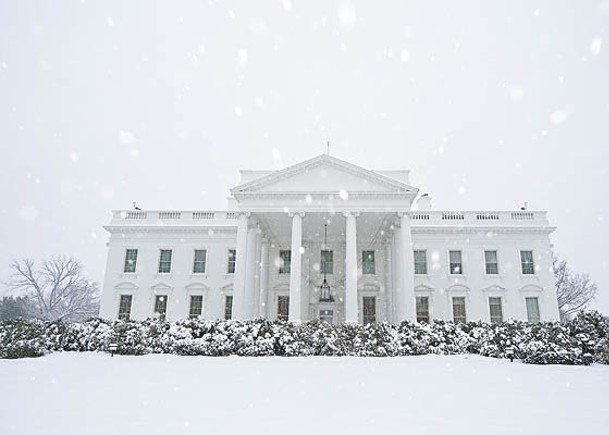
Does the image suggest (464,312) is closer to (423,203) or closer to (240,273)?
(423,203)

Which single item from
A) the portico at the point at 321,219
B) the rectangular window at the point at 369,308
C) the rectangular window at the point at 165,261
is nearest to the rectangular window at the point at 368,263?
the portico at the point at 321,219

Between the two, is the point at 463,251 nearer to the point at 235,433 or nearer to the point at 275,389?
the point at 275,389

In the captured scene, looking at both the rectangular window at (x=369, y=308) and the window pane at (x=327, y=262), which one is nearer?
the rectangular window at (x=369, y=308)

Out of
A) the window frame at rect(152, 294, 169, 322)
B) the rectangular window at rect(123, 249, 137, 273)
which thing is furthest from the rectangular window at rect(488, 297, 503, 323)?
the rectangular window at rect(123, 249, 137, 273)

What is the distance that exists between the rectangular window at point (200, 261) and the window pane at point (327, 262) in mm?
7792

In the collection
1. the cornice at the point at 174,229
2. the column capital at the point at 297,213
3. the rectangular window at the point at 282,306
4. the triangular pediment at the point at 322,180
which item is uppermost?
the triangular pediment at the point at 322,180

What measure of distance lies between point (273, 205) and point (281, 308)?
→ 313 inches

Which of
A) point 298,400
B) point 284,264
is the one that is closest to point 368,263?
point 284,264

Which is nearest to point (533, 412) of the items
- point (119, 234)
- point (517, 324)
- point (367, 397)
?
point (367, 397)

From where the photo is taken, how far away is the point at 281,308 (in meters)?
26.7

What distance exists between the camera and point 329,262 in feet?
89.3

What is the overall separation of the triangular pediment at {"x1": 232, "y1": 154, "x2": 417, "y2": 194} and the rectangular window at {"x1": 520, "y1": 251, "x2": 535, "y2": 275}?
10190 millimetres

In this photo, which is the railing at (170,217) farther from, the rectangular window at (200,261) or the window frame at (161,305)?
the window frame at (161,305)

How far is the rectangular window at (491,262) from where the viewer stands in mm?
25828
